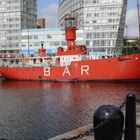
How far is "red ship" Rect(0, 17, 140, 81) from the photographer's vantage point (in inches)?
1906

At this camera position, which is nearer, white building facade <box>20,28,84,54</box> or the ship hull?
the ship hull

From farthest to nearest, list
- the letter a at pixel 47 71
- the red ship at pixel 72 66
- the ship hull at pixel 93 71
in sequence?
the letter a at pixel 47 71
the red ship at pixel 72 66
the ship hull at pixel 93 71

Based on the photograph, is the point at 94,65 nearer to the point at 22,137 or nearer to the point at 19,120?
the point at 19,120

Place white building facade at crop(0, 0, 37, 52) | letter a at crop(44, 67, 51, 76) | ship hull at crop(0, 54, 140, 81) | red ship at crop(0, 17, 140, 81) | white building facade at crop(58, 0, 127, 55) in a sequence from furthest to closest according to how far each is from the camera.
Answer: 1. white building facade at crop(0, 0, 37, 52)
2. white building facade at crop(58, 0, 127, 55)
3. letter a at crop(44, 67, 51, 76)
4. red ship at crop(0, 17, 140, 81)
5. ship hull at crop(0, 54, 140, 81)

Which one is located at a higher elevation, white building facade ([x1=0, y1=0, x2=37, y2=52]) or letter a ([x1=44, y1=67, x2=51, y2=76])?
white building facade ([x1=0, y1=0, x2=37, y2=52])

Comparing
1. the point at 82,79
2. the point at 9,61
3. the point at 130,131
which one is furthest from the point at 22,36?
the point at 130,131

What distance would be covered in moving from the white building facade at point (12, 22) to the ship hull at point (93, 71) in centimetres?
7352

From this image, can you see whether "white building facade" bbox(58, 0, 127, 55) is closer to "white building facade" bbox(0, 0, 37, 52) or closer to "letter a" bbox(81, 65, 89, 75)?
"white building facade" bbox(0, 0, 37, 52)

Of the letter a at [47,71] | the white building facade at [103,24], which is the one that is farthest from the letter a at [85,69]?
the white building facade at [103,24]

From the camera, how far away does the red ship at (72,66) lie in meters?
48.4

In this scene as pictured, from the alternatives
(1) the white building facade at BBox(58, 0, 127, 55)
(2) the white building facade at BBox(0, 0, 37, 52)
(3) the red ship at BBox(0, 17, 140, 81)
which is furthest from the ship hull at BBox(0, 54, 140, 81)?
(2) the white building facade at BBox(0, 0, 37, 52)

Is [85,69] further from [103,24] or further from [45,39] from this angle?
[103,24]

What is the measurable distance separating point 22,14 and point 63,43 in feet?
70.9

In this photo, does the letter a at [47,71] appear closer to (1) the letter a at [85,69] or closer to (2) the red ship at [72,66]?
(2) the red ship at [72,66]
